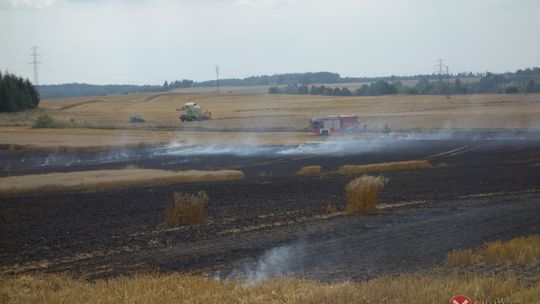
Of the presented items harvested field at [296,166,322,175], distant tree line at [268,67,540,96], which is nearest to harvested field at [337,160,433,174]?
harvested field at [296,166,322,175]

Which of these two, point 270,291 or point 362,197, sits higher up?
point 270,291

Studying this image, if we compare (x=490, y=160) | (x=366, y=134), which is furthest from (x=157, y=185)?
(x=366, y=134)

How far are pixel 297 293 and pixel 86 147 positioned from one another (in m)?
57.7

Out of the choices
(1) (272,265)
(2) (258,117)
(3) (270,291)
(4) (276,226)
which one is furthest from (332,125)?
(3) (270,291)

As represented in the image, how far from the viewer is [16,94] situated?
96.7 meters

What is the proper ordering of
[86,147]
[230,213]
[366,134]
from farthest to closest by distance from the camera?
[366,134]
[86,147]
[230,213]

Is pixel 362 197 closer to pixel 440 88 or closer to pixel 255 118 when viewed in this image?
pixel 255 118

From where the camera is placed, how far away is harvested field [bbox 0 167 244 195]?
34.0m

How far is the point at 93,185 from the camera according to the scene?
34625 millimetres

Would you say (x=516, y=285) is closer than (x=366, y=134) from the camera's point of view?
Yes

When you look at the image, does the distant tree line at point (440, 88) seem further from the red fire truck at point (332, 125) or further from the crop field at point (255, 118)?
the red fire truck at point (332, 125)

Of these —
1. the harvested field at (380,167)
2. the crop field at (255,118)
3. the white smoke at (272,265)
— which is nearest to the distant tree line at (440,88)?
the crop field at (255,118)

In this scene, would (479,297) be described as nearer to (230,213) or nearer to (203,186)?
(230,213)

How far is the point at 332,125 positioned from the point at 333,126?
208 mm
